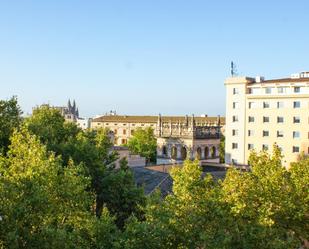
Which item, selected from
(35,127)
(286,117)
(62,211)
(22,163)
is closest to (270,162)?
(62,211)

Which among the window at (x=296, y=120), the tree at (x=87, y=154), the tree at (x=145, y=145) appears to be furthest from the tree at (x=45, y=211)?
the tree at (x=145, y=145)

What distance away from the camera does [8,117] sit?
2035 inches

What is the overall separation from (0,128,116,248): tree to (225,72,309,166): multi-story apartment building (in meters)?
61.7

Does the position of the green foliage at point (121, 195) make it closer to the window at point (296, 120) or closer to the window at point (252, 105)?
the window at point (296, 120)

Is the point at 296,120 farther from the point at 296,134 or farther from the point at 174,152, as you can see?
the point at 174,152

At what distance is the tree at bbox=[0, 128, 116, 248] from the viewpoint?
22.8m

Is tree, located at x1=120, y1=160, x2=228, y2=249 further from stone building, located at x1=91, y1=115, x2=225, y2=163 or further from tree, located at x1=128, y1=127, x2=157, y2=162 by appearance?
tree, located at x1=128, y1=127, x2=157, y2=162

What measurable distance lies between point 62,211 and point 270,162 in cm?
1464

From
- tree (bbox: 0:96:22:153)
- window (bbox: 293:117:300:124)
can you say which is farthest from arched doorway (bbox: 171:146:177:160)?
tree (bbox: 0:96:22:153)

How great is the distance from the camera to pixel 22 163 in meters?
29.6

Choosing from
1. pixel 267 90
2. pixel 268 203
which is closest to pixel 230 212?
pixel 268 203

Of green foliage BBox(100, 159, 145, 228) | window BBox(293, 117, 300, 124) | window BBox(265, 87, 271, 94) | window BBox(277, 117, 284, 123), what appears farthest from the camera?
window BBox(265, 87, 271, 94)

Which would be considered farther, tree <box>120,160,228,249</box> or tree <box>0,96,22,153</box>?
tree <box>0,96,22,153</box>

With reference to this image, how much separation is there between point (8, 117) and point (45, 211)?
2948 centimetres
